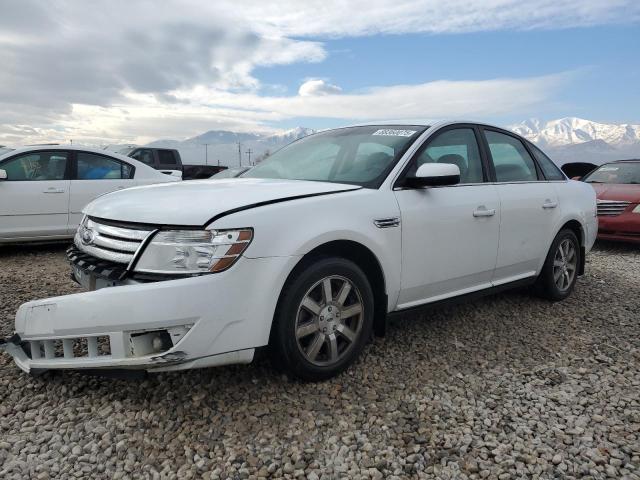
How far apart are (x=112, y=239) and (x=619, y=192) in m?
7.78

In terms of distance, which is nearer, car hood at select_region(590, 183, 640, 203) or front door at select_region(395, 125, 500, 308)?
front door at select_region(395, 125, 500, 308)

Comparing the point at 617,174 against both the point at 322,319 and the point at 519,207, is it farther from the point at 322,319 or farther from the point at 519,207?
the point at 322,319

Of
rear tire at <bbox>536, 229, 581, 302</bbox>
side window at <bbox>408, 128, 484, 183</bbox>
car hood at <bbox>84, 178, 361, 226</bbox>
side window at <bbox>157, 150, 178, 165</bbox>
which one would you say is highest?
side window at <bbox>157, 150, 178, 165</bbox>

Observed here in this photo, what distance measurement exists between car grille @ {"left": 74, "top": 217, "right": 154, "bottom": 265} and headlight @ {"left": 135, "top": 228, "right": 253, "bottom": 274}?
10cm

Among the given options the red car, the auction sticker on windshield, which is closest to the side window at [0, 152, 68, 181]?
the auction sticker on windshield

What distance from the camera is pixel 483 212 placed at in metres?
3.54

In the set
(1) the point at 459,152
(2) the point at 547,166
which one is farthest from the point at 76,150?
(2) the point at 547,166

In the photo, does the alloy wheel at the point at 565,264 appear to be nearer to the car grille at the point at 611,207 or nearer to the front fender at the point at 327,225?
the front fender at the point at 327,225

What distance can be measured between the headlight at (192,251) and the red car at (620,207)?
23.4ft

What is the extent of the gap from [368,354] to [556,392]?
110 centimetres

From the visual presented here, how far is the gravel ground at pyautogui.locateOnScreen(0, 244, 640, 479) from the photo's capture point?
2.13 meters

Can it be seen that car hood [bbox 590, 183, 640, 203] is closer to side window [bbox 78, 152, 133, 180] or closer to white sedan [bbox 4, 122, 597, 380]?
white sedan [bbox 4, 122, 597, 380]

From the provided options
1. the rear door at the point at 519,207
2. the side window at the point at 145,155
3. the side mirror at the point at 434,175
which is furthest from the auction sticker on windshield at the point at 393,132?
the side window at the point at 145,155

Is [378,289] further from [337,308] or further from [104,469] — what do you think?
[104,469]
